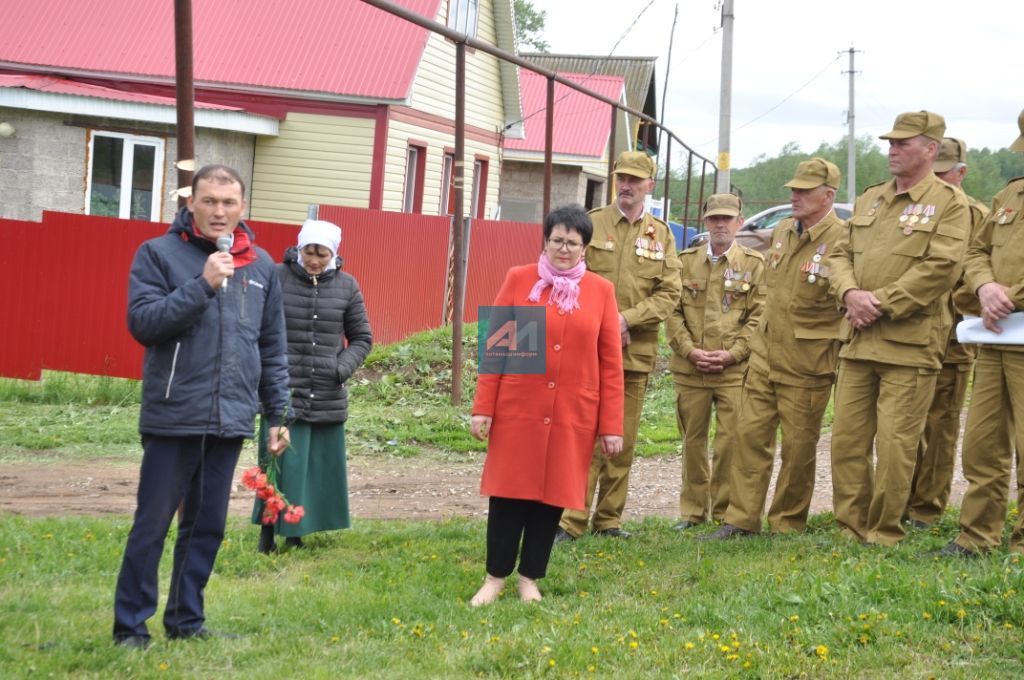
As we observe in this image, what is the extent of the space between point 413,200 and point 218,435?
18825 mm

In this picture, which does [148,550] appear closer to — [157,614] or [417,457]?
[157,614]

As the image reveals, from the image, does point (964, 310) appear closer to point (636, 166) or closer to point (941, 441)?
point (941, 441)

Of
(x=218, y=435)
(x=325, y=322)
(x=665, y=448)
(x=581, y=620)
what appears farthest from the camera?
(x=665, y=448)

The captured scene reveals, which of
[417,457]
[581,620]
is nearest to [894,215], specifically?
[581,620]

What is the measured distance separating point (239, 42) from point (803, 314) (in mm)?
16457

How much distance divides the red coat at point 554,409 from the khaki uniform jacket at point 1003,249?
2.01 m

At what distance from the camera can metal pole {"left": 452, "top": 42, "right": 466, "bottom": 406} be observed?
1123 cm

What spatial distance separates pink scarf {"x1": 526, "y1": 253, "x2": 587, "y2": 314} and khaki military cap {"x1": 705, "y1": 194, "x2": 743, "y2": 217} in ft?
7.56

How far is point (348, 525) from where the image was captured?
745 cm

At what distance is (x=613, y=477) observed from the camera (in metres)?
7.76

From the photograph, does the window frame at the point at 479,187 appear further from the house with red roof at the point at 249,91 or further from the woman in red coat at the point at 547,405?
the woman in red coat at the point at 547,405

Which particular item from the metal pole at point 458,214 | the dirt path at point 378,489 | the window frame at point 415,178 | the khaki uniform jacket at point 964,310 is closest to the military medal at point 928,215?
the khaki uniform jacket at point 964,310

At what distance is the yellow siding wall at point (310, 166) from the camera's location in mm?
21141

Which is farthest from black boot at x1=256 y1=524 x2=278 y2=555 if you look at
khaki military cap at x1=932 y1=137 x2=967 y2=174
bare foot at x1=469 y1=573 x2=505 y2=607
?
khaki military cap at x1=932 y1=137 x2=967 y2=174
